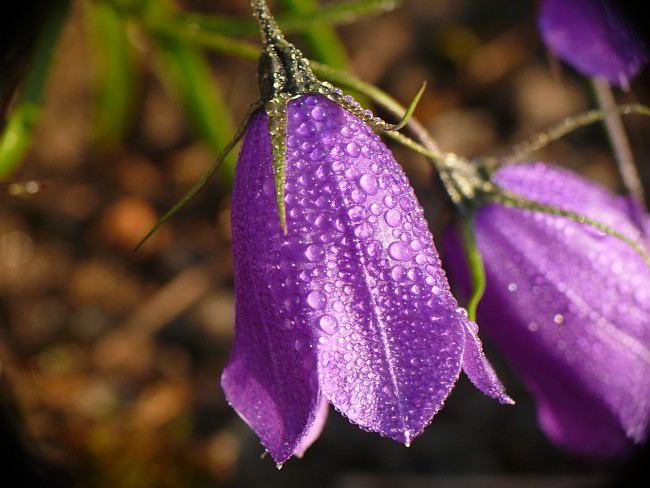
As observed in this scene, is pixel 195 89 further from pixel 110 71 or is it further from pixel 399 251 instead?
pixel 399 251

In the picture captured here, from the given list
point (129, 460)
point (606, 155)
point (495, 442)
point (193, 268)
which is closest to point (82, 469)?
point (129, 460)

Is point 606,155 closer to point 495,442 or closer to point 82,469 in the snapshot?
point 495,442

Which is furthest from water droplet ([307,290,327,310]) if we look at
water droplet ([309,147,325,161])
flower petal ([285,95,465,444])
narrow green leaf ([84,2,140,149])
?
narrow green leaf ([84,2,140,149])

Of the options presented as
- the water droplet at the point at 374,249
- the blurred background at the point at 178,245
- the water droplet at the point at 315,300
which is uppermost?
the water droplet at the point at 374,249

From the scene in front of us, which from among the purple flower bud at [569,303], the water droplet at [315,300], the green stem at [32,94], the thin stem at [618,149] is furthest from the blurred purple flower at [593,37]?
the green stem at [32,94]

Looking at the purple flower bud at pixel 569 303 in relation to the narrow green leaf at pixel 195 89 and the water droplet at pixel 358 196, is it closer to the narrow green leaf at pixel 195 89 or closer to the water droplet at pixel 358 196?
the water droplet at pixel 358 196

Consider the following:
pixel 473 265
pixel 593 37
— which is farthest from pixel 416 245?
pixel 593 37
